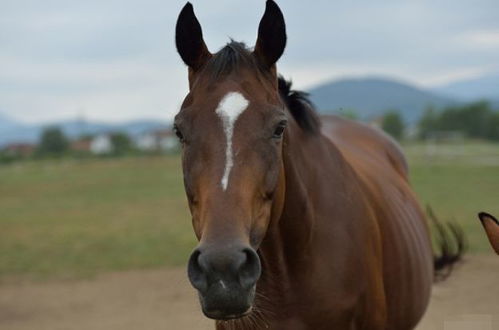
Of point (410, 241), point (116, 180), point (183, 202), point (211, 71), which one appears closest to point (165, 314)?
point (410, 241)

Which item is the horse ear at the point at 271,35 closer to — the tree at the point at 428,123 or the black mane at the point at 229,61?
the black mane at the point at 229,61

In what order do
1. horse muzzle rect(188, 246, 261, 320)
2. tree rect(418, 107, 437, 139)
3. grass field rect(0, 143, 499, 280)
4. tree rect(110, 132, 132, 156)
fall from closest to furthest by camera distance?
horse muzzle rect(188, 246, 261, 320) < grass field rect(0, 143, 499, 280) < tree rect(110, 132, 132, 156) < tree rect(418, 107, 437, 139)

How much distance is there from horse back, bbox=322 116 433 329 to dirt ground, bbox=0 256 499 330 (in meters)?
2.04

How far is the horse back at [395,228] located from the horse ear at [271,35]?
1202 millimetres

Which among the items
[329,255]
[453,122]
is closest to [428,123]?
[453,122]

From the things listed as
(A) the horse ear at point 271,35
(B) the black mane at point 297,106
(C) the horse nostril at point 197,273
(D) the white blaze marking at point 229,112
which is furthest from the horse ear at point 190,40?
(C) the horse nostril at point 197,273

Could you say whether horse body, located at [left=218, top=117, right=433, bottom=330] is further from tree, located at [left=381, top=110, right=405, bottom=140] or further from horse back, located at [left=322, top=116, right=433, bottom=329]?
tree, located at [left=381, top=110, right=405, bottom=140]

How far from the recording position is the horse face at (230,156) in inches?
75.2

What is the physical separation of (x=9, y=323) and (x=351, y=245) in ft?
17.2

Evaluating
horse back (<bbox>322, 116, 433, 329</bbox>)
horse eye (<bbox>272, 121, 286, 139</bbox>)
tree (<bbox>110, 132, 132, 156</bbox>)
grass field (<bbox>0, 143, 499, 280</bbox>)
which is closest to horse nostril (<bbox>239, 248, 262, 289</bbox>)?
horse eye (<bbox>272, 121, 286, 139</bbox>)

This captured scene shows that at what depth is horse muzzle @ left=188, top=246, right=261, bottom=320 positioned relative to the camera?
1.87m

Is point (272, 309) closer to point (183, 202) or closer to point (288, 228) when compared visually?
point (288, 228)

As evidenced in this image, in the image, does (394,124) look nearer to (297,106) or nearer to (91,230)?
(91,230)

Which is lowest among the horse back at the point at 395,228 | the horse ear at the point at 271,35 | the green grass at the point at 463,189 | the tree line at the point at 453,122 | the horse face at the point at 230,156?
the tree line at the point at 453,122
